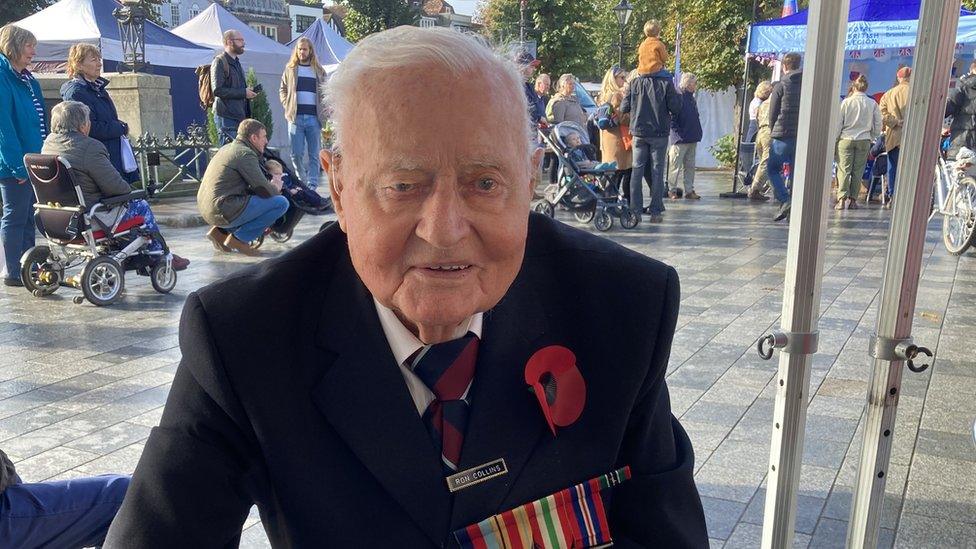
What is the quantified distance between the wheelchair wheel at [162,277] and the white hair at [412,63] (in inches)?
248

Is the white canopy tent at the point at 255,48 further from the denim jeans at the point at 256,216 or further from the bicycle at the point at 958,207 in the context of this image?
the bicycle at the point at 958,207

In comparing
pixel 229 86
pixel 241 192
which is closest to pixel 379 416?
pixel 241 192

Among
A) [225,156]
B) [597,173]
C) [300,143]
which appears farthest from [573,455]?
[300,143]

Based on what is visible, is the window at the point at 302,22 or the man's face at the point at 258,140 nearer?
the man's face at the point at 258,140

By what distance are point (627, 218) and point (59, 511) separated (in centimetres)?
881

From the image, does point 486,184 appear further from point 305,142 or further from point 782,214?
point 305,142

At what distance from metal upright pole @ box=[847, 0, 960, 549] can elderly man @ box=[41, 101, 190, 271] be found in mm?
6192

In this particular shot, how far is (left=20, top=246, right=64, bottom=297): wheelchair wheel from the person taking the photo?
7.03 metres

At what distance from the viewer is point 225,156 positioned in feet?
28.0

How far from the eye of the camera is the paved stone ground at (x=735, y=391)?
3.37m

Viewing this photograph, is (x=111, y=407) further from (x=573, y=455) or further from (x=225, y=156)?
(x=225, y=156)

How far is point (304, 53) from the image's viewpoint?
11930 mm

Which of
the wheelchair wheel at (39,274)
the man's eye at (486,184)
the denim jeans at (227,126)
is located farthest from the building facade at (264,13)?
the man's eye at (486,184)

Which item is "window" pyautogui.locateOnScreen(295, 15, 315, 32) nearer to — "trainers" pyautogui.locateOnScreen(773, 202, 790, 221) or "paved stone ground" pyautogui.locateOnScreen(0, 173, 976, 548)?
"trainers" pyautogui.locateOnScreen(773, 202, 790, 221)
